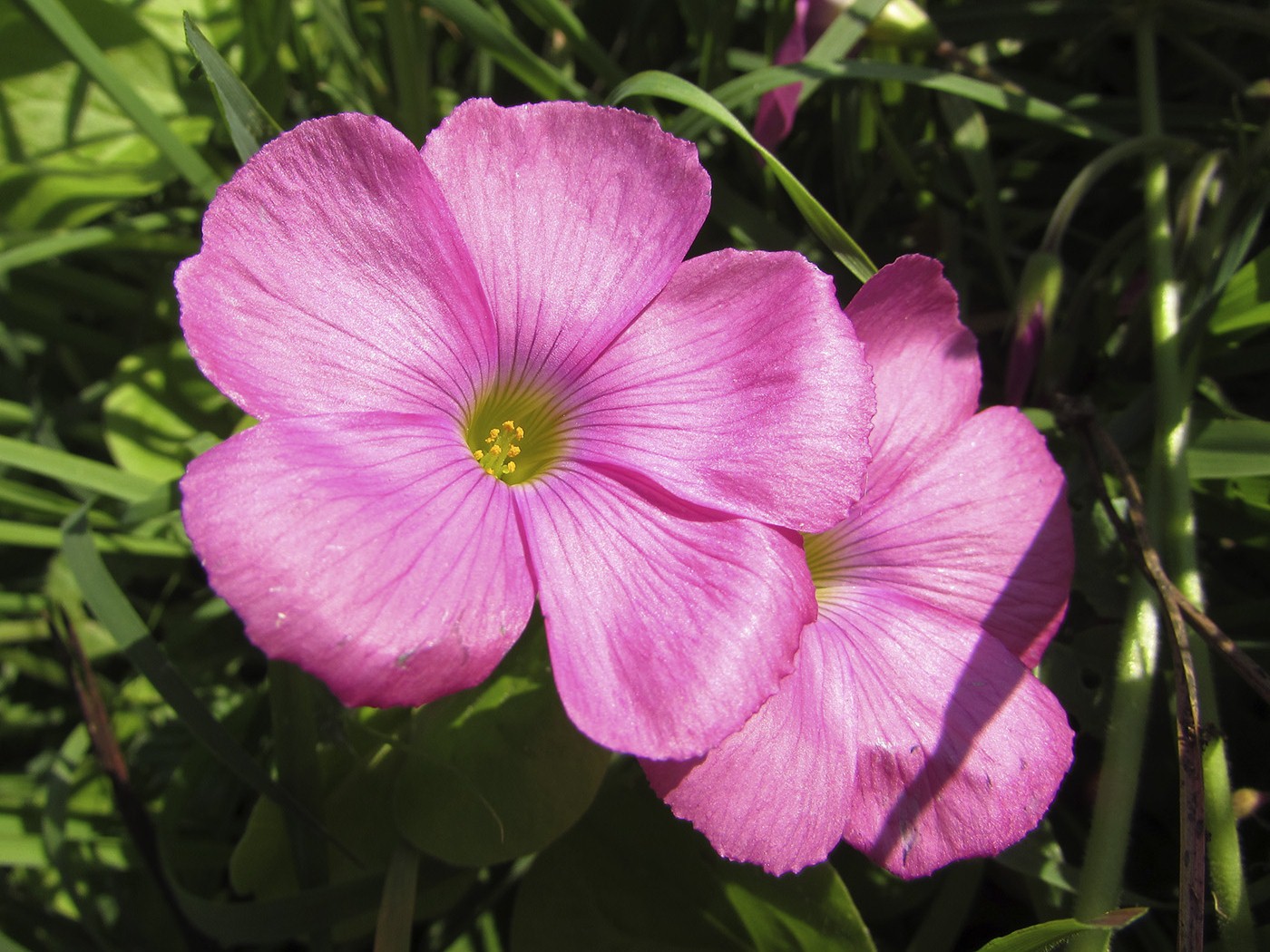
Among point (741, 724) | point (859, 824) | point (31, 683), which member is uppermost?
point (741, 724)

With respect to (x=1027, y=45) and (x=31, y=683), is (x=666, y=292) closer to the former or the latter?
(x=1027, y=45)

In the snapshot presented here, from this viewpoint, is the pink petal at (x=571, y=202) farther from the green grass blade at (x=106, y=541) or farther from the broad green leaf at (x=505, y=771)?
the green grass blade at (x=106, y=541)

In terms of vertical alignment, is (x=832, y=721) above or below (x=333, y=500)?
below

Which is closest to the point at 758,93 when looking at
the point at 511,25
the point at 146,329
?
the point at 511,25

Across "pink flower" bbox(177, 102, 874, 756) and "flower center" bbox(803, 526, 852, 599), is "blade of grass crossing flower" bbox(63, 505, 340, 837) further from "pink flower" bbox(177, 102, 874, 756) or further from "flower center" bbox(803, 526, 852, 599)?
"flower center" bbox(803, 526, 852, 599)

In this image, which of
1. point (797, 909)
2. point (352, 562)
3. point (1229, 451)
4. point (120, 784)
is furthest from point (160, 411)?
point (1229, 451)

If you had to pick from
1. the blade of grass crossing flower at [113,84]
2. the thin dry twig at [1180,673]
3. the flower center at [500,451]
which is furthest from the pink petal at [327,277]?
the thin dry twig at [1180,673]

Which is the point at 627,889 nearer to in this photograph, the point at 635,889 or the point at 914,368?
the point at 635,889
